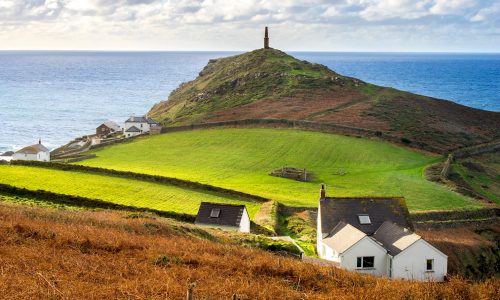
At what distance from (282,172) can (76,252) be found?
4856 centimetres

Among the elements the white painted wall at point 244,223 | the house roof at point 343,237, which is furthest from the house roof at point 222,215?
the house roof at point 343,237

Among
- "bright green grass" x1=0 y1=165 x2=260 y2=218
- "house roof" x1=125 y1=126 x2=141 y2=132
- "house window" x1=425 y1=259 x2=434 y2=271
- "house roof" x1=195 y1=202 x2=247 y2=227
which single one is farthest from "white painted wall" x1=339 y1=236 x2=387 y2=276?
"house roof" x1=125 y1=126 x2=141 y2=132

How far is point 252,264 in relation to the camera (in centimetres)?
1750

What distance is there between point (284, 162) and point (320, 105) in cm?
3216

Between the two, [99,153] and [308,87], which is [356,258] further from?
[308,87]

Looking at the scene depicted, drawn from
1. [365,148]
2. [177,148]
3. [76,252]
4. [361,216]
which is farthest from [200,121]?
[76,252]

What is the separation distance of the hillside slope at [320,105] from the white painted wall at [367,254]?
4905 cm

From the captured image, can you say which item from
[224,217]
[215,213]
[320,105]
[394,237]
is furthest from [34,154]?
[394,237]

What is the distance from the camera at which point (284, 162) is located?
70.9m

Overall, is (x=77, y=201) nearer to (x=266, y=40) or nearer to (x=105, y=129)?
(x=105, y=129)

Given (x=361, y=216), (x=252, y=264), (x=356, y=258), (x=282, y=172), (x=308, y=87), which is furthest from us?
(x=308, y=87)

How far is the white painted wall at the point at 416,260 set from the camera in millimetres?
33375

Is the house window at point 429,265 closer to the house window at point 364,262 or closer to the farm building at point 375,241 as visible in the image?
the farm building at point 375,241

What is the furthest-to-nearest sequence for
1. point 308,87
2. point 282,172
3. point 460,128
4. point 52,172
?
point 308,87 → point 460,128 → point 282,172 → point 52,172
